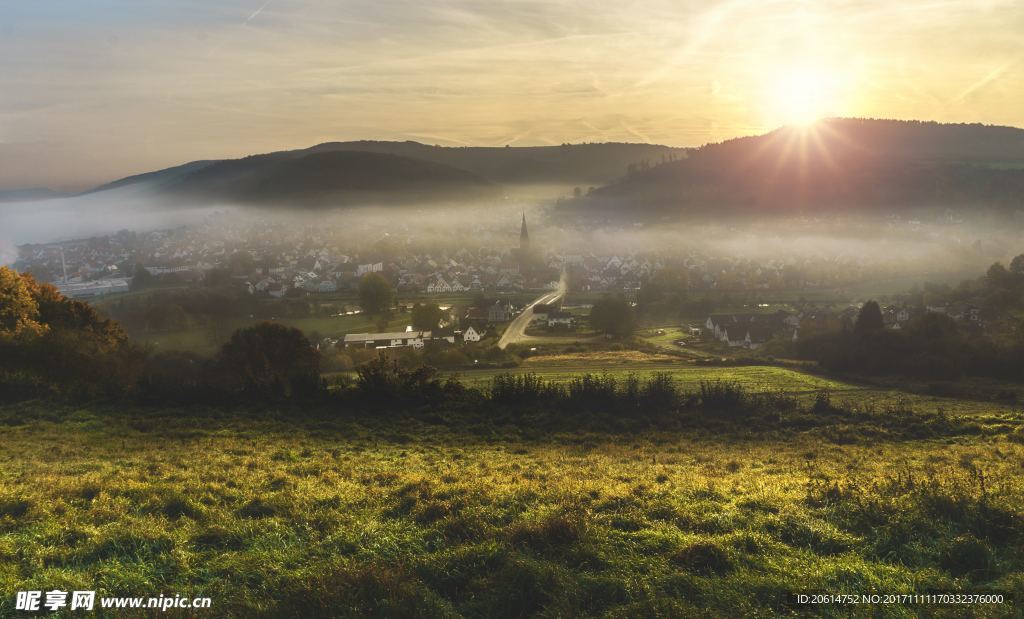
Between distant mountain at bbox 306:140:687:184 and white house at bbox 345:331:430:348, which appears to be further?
distant mountain at bbox 306:140:687:184

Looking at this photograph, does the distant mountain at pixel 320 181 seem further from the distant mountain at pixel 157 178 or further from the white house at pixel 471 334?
the white house at pixel 471 334

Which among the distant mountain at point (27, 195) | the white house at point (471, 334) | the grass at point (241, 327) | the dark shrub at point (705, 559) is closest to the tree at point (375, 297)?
the grass at point (241, 327)

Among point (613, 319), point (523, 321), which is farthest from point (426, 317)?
point (613, 319)

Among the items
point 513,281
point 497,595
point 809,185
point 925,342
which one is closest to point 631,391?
point 497,595

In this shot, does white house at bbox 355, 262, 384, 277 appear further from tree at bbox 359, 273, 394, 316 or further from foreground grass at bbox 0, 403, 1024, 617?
foreground grass at bbox 0, 403, 1024, 617

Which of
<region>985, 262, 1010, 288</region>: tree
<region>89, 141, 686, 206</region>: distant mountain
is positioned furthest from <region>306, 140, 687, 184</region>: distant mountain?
<region>985, 262, 1010, 288</region>: tree

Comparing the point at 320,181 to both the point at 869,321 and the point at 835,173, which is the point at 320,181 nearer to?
the point at 869,321

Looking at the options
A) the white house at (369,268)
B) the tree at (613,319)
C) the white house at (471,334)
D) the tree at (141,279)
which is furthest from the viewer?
the white house at (369,268)
